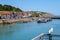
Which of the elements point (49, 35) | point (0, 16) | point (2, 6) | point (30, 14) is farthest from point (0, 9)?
point (49, 35)

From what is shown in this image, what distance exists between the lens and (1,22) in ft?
247

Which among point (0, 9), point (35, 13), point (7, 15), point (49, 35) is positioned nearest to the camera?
point (49, 35)

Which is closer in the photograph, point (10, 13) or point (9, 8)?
point (10, 13)

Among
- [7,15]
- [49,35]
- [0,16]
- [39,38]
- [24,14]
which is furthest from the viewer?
[24,14]

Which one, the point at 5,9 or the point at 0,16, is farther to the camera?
Result: the point at 5,9

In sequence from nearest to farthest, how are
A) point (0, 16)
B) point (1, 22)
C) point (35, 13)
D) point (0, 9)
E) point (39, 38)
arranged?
point (39, 38), point (1, 22), point (0, 16), point (0, 9), point (35, 13)

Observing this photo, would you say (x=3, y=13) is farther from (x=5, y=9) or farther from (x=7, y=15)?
(x=5, y=9)

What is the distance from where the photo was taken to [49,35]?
691 cm

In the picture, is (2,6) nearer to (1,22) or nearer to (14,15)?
(14,15)

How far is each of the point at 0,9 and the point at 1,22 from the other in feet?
105

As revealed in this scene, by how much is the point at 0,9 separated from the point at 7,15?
796 centimetres

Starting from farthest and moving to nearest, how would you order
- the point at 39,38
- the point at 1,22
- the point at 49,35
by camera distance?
the point at 1,22 < the point at 49,35 < the point at 39,38

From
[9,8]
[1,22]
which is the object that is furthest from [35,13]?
[1,22]

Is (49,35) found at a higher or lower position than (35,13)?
higher
